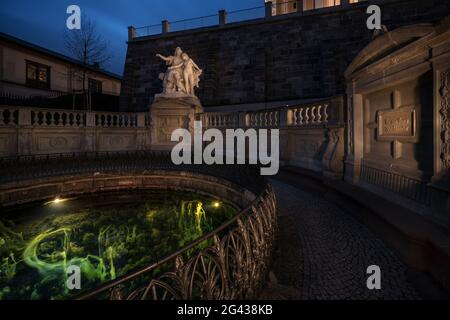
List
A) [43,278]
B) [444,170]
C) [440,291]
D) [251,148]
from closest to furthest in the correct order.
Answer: [440,291], [444,170], [43,278], [251,148]

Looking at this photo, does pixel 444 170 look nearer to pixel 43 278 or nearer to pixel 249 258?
pixel 249 258

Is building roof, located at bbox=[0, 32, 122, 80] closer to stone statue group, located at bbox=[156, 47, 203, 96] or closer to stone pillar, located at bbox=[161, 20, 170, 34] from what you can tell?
stone pillar, located at bbox=[161, 20, 170, 34]

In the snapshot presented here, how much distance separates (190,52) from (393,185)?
2008cm

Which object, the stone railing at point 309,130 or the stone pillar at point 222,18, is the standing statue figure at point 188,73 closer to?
the stone railing at point 309,130

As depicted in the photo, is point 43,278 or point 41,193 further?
point 41,193

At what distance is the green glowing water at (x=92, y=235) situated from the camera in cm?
402

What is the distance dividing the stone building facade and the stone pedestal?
6.59 m

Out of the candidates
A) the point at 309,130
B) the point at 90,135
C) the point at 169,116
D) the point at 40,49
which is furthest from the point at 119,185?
the point at 40,49

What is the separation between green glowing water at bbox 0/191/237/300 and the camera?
402cm

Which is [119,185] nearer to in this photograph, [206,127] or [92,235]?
[92,235]

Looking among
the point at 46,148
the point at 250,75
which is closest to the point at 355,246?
the point at 46,148

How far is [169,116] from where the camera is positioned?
1238cm

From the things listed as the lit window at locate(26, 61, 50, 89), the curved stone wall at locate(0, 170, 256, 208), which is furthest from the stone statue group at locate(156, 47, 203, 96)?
the lit window at locate(26, 61, 50, 89)

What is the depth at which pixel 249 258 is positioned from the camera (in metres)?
2.35
